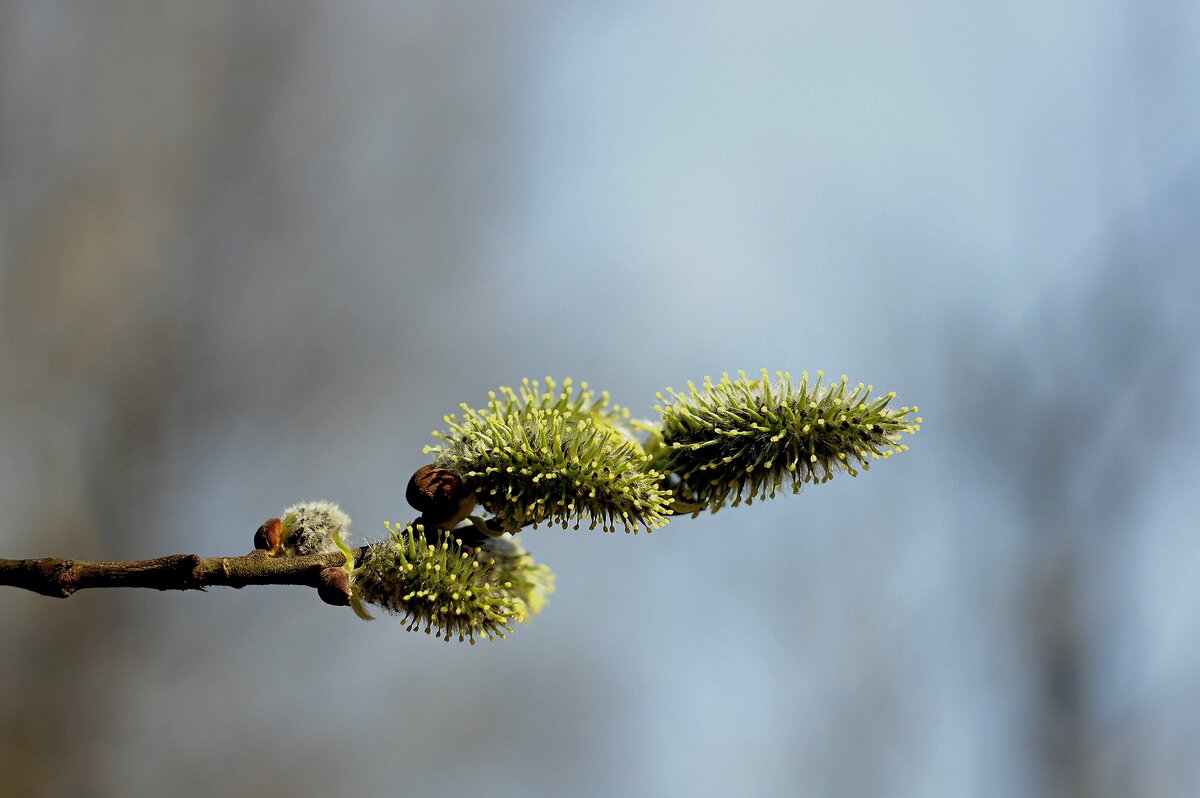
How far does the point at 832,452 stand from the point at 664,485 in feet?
0.73

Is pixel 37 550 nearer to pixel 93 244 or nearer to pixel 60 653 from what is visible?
pixel 60 653

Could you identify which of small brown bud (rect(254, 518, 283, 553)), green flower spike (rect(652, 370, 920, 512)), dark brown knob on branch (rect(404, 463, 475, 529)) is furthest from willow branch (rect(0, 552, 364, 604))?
green flower spike (rect(652, 370, 920, 512))

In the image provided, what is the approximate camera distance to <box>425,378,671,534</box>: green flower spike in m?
1.18

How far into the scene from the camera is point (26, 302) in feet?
17.3

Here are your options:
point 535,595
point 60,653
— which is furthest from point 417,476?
point 60,653

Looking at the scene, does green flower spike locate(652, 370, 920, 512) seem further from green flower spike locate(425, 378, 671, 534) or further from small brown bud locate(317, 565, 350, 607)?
small brown bud locate(317, 565, 350, 607)

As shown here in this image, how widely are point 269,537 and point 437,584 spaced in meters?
0.24

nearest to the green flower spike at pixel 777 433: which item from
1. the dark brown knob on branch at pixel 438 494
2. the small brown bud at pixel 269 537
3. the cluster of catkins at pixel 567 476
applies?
the cluster of catkins at pixel 567 476

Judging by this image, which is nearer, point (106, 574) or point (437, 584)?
point (106, 574)

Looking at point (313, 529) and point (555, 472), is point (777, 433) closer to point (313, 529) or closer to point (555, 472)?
point (555, 472)

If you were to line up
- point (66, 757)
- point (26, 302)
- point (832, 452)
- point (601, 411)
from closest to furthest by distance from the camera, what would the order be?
1. point (832, 452)
2. point (601, 411)
3. point (66, 757)
4. point (26, 302)

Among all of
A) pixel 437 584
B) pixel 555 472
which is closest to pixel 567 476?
pixel 555 472

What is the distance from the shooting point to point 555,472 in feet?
3.89

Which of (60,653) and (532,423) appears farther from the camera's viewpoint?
(60,653)
